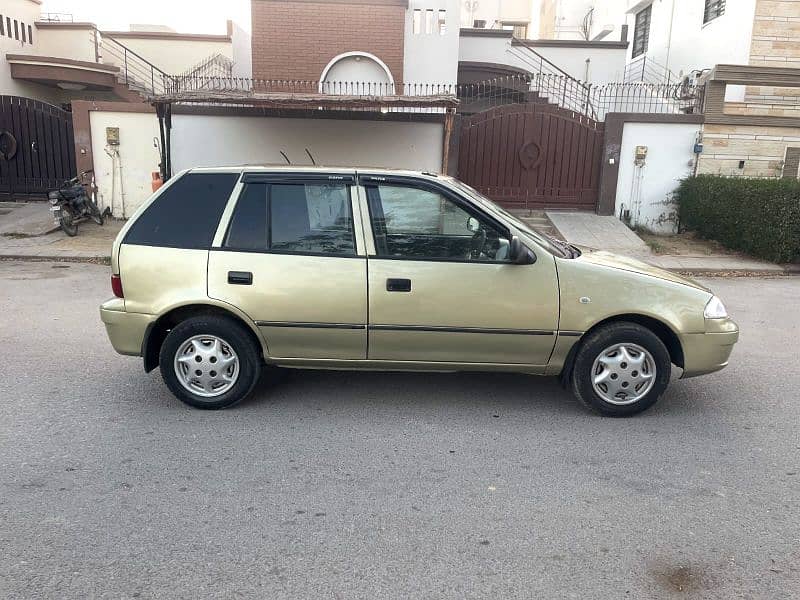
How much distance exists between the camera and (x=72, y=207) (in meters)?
13.2

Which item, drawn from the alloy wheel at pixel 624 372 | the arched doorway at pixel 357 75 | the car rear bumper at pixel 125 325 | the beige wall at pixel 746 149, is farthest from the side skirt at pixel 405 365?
the arched doorway at pixel 357 75

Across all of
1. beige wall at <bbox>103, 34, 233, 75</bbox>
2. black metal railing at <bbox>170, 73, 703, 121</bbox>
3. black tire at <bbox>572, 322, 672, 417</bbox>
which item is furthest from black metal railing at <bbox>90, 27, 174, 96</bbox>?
black tire at <bbox>572, 322, 672, 417</bbox>

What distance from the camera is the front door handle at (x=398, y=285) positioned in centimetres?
451

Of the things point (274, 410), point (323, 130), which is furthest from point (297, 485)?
point (323, 130)

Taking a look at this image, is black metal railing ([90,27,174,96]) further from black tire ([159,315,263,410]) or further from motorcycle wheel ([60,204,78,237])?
black tire ([159,315,263,410])

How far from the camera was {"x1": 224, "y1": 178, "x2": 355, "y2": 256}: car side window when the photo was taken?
4.64 meters

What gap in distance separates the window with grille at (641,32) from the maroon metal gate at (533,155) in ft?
34.1

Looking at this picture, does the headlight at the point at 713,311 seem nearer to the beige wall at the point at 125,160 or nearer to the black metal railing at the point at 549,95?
the beige wall at the point at 125,160

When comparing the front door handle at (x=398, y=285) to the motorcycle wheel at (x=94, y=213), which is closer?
the front door handle at (x=398, y=285)

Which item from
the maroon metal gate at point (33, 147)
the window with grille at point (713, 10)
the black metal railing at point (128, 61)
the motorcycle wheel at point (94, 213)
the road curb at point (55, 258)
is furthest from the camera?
the black metal railing at point (128, 61)

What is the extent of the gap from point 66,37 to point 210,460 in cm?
2034

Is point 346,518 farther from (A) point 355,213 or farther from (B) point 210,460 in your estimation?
(A) point 355,213

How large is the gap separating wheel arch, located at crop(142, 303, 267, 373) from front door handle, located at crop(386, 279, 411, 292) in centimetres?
98

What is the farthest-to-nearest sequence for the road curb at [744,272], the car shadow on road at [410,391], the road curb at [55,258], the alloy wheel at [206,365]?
the road curb at [55,258] → the road curb at [744,272] → the car shadow on road at [410,391] → the alloy wheel at [206,365]
